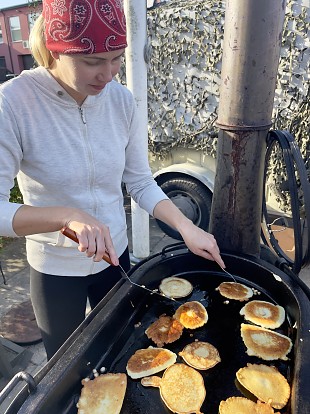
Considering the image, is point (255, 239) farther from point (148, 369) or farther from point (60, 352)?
point (60, 352)

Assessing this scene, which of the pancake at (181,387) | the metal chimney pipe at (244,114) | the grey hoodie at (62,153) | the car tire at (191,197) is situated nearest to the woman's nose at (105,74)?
the grey hoodie at (62,153)

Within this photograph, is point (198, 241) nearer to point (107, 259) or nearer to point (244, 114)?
point (107, 259)

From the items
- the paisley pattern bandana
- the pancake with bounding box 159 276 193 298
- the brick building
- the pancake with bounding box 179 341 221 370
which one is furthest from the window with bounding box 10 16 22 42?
the pancake with bounding box 179 341 221 370

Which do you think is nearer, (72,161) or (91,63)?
(91,63)

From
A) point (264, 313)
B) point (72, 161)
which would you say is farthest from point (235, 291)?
point (72, 161)

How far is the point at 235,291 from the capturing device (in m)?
1.83

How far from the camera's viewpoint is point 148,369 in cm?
136

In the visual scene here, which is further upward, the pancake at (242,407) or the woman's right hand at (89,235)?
the woman's right hand at (89,235)

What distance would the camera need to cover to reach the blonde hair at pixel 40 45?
1.36m

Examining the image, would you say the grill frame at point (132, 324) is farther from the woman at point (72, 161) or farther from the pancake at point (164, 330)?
the woman at point (72, 161)

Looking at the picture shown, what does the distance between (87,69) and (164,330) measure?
120 centimetres

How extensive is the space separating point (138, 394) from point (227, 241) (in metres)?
1.20

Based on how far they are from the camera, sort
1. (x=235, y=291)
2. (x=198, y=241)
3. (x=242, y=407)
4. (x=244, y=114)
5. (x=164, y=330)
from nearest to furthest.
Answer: (x=242, y=407) < (x=164, y=330) < (x=198, y=241) < (x=235, y=291) < (x=244, y=114)

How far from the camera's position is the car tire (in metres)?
4.24
